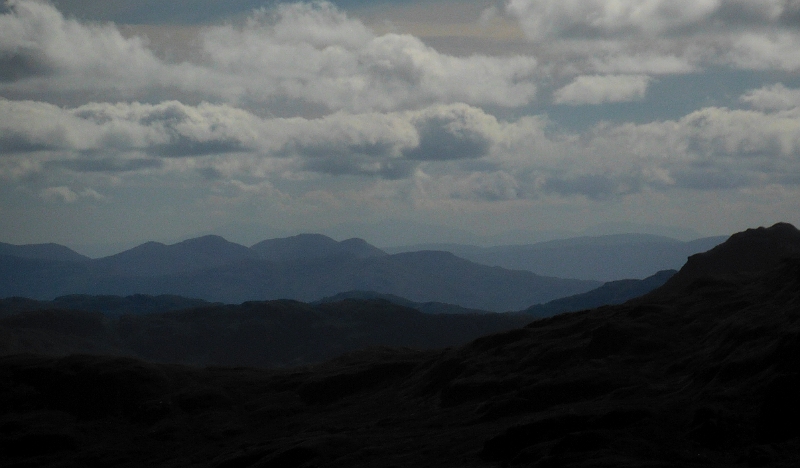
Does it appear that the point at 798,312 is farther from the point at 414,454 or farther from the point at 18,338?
the point at 18,338

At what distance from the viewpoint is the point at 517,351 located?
A: 87.2 m

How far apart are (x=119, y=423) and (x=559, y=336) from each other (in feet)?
167

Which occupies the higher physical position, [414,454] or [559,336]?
[559,336]

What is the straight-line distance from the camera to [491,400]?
7050cm

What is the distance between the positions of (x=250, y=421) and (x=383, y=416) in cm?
1690

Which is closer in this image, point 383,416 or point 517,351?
point 383,416

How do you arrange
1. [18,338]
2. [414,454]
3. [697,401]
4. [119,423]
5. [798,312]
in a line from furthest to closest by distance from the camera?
[18,338], [119,423], [798,312], [414,454], [697,401]

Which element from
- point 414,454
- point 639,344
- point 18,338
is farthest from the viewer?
point 18,338

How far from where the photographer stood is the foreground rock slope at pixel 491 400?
4850 cm

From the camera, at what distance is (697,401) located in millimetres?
53375

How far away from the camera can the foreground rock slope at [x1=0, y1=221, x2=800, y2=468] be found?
159ft

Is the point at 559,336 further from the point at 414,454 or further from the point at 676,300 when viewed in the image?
the point at 414,454

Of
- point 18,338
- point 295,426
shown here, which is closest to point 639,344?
point 295,426

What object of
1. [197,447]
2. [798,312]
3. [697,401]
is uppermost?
[798,312]
